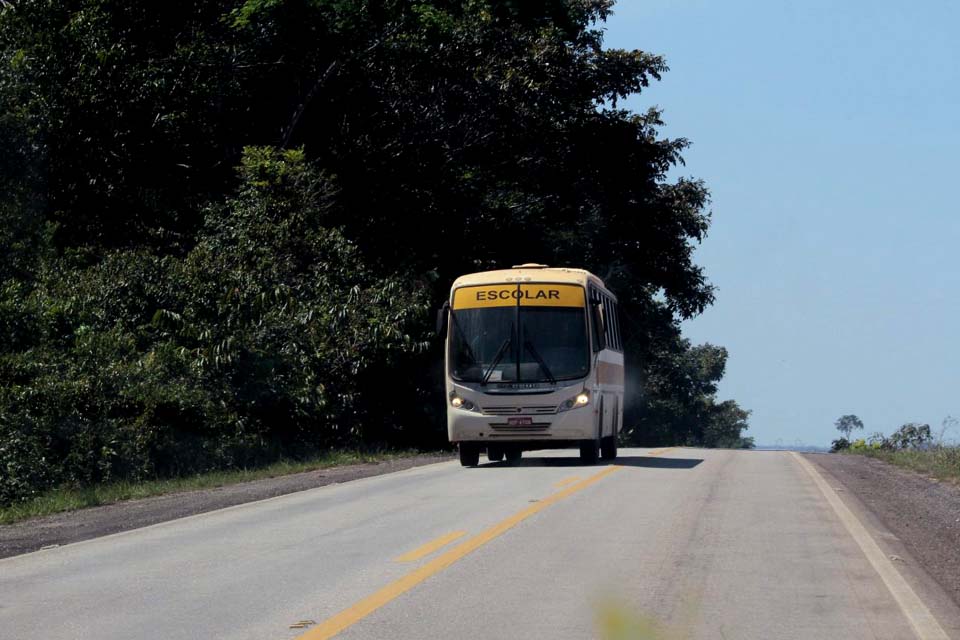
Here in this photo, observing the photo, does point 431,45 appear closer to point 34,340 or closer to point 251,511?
point 34,340

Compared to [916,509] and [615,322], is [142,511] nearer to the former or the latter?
[916,509]

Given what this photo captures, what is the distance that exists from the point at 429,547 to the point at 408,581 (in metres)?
1.78

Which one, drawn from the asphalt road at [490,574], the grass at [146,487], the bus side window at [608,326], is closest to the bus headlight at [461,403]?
the bus side window at [608,326]

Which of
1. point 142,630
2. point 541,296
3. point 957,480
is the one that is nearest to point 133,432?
point 541,296

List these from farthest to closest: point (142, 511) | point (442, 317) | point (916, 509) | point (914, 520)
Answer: point (442, 317), point (142, 511), point (916, 509), point (914, 520)

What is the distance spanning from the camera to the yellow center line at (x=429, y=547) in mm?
10359

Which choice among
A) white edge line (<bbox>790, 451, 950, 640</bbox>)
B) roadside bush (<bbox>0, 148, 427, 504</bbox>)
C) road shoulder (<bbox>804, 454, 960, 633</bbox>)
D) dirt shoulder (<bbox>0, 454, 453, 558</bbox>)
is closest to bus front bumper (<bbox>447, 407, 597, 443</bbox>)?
dirt shoulder (<bbox>0, 454, 453, 558</bbox>)

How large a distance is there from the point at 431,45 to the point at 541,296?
1566 centimetres

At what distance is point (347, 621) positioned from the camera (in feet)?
25.5

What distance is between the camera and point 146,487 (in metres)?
19.7

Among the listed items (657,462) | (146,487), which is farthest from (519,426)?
(146,487)

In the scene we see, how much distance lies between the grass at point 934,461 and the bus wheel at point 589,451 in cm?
551

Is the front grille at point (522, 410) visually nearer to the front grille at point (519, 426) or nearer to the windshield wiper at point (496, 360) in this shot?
the front grille at point (519, 426)

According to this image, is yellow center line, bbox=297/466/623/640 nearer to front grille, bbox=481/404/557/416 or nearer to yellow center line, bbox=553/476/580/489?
yellow center line, bbox=553/476/580/489
